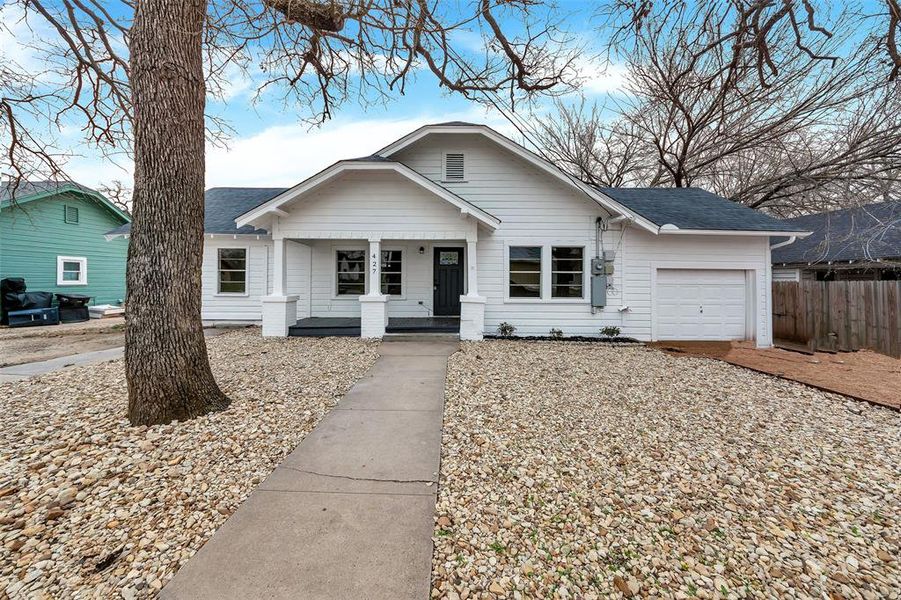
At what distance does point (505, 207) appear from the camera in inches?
395

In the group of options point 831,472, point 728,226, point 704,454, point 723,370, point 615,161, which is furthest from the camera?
point 615,161

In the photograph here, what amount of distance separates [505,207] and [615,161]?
1094 centimetres

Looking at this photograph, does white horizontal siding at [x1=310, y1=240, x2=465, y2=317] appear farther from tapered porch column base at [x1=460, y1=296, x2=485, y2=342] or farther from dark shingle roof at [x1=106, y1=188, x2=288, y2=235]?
dark shingle roof at [x1=106, y1=188, x2=288, y2=235]

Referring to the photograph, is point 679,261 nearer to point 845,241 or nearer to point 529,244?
point 529,244

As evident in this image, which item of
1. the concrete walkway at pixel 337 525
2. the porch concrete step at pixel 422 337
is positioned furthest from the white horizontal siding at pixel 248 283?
the concrete walkway at pixel 337 525

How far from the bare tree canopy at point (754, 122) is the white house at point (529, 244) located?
217 cm

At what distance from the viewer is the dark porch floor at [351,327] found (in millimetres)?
9250

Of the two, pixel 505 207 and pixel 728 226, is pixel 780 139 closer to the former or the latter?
pixel 728 226

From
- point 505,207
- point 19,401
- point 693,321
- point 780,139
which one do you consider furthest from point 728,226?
point 19,401

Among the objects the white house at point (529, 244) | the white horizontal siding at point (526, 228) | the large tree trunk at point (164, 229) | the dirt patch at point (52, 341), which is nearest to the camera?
the large tree trunk at point (164, 229)

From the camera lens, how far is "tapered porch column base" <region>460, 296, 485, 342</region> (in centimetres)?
913

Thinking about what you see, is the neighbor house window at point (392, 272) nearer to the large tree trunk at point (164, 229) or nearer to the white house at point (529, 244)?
the white house at point (529, 244)

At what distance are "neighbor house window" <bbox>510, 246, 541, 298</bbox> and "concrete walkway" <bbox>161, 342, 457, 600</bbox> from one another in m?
6.53

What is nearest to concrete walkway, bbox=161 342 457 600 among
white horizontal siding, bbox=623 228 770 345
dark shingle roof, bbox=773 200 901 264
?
white horizontal siding, bbox=623 228 770 345
